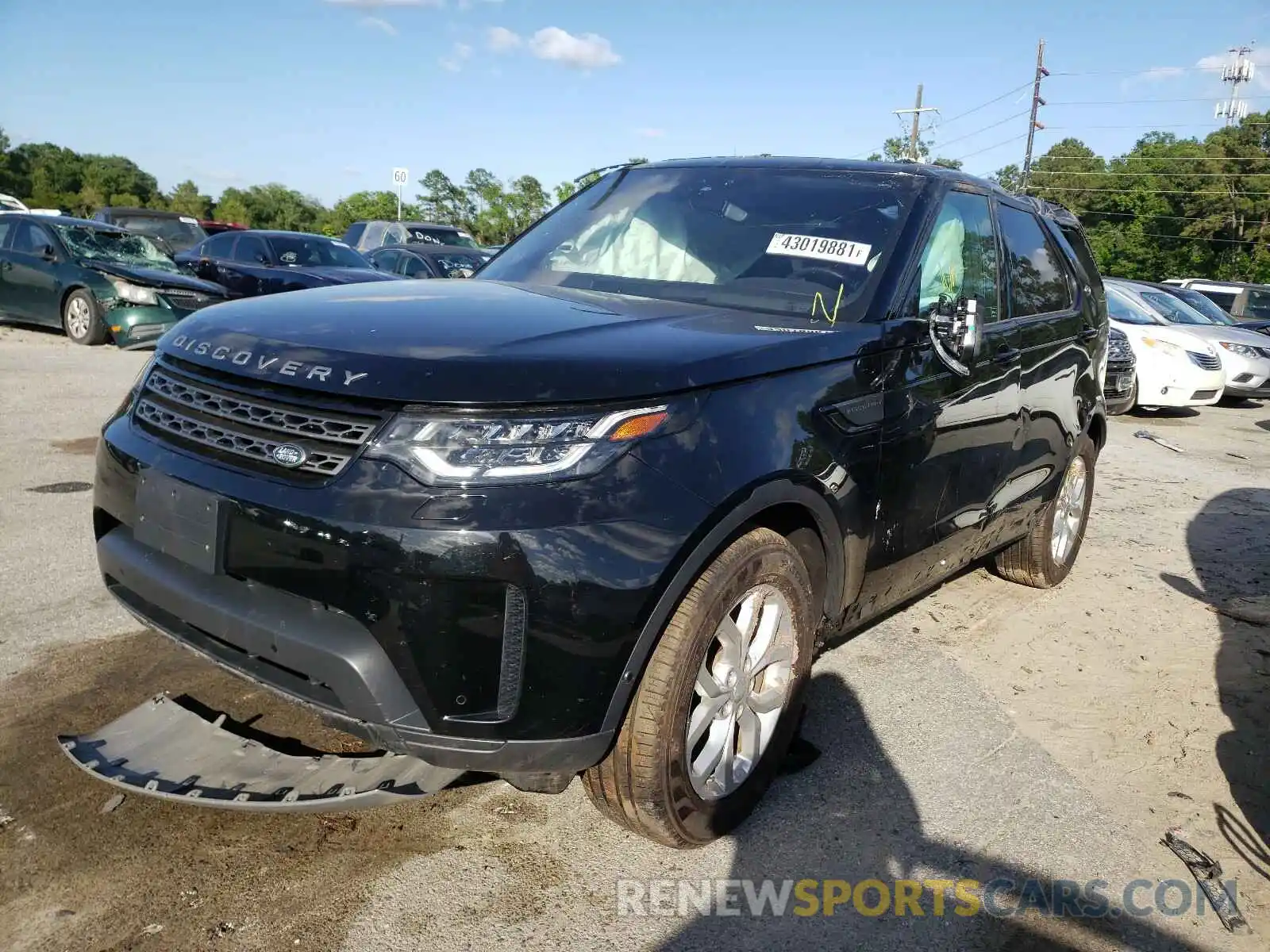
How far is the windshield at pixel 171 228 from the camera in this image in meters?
19.4

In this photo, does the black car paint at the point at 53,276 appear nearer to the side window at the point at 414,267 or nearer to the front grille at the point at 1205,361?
the side window at the point at 414,267

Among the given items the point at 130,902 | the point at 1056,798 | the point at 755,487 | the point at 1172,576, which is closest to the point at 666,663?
the point at 755,487

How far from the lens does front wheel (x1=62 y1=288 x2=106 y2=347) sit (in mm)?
11523

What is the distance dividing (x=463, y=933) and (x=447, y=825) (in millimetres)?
447

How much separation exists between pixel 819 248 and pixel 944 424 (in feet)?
2.46

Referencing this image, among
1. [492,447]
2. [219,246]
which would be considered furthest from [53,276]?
[492,447]

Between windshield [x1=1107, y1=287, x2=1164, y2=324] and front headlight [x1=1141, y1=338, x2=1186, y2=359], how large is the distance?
0.60 meters

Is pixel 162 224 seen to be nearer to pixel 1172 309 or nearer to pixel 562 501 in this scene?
pixel 1172 309

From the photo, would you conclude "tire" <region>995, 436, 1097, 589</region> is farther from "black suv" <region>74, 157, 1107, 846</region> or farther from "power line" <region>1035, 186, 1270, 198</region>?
"power line" <region>1035, 186, 1270, 198</region>

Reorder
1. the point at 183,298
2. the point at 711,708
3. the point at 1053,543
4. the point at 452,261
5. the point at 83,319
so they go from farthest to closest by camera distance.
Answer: the point at 452,261, the point at 83,319, the point at 183,298, the point at 1053,543, the point at 711,708

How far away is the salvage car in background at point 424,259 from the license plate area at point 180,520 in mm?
10972

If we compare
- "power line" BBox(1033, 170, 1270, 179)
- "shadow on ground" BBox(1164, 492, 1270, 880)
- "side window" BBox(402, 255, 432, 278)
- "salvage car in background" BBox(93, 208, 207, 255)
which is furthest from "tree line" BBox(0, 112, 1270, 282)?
"shadow on ground" BBox(1164, 492, 1270, 880)

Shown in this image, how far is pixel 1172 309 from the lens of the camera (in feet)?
46.7

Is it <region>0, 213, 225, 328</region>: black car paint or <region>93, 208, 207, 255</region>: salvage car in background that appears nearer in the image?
<region>0, 213, 225, 328</region>: black car paint
